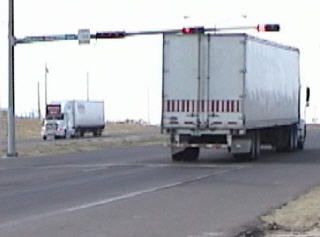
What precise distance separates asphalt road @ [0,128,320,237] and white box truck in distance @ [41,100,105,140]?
130 ft

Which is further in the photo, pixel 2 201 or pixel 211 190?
pixel 211 190

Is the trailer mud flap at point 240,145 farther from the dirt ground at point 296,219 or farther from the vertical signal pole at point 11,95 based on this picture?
the dirt ground at point 296,219

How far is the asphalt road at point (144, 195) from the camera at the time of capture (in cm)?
1473

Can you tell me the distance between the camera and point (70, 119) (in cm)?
7538

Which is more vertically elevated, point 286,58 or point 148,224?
point 286,58

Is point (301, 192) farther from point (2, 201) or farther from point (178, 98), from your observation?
point (178, 98)

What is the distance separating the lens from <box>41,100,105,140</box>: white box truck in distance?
74.2 metres

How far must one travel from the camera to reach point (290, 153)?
40531mm

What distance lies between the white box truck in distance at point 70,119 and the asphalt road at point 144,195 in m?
39.8

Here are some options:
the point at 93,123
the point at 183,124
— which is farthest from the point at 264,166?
the point at 93,123

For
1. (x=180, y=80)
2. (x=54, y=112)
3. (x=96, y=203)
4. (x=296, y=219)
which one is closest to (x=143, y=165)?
(x=180, y=80)

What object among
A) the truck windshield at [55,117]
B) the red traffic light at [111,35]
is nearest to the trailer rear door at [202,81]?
the red traffic light at [111,35]

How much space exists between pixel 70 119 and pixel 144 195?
55.6 meters

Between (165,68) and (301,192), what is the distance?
12.4m
